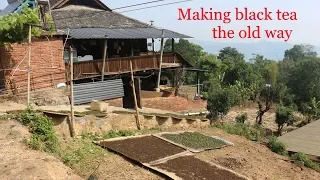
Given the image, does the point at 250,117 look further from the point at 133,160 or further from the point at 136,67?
the point at 133,160

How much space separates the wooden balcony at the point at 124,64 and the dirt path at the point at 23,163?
8589 mm

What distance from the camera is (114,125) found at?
10.8m

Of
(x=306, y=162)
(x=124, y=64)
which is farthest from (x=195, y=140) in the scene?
(x=124, y=64)

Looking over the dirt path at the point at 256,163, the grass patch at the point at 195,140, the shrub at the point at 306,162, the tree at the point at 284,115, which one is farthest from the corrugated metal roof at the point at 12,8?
the tree at the point at 284,115

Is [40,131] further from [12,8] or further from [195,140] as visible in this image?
[12,8]

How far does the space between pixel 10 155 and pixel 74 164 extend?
147 cm

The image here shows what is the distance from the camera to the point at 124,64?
1856cm

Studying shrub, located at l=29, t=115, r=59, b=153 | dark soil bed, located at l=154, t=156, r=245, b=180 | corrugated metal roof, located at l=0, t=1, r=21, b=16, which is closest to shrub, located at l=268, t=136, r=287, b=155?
dark soil bed, located at l=154, t=156, r=245, b=180

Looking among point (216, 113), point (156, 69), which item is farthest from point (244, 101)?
point (156, 69)

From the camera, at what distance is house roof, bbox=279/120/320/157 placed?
14.3m

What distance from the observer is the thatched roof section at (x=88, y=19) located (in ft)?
63.8

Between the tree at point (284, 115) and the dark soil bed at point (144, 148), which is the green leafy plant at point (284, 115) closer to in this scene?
the tree at point (284, 115)

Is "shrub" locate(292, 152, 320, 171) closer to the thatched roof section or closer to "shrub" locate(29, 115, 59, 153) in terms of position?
"shrub" locate(29, 115, 59, 153)

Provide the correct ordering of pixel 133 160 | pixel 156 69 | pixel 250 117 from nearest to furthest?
pixel 133 160, pixel 156 69, pixel 250 117
